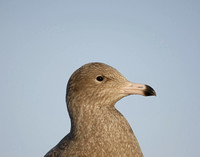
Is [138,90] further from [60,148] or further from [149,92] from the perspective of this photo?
[60,148]

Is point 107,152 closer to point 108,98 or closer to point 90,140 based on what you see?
point 90,140

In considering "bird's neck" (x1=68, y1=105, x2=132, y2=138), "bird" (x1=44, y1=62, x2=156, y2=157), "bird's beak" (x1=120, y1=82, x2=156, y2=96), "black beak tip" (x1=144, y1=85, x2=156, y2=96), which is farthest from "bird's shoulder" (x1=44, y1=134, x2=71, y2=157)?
"black beak tip" (x1=144, y1=85, x2=156, y2=96)

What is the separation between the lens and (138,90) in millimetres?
6570

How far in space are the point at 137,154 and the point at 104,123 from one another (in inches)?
33.1

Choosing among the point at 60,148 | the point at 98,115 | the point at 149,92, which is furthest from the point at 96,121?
the point at 149,92

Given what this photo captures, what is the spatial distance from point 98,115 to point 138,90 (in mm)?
1019

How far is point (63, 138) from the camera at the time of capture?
6.69 meters

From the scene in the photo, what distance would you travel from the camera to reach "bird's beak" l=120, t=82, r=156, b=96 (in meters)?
6.50

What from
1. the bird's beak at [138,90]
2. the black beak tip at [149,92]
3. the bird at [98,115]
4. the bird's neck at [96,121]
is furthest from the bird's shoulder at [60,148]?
the black beak tip at [149,92]

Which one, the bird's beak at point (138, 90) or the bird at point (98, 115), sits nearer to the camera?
the bird at point (98, 115)

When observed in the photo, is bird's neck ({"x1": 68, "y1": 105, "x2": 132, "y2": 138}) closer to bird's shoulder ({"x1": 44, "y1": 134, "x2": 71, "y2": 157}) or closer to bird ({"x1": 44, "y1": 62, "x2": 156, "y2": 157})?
bird ({"x1": 44, "y1": 62, "x2": 156, "y2": 157})

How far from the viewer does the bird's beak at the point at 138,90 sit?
6.50 m

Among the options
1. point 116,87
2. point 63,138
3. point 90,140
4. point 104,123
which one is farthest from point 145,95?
point 63,138

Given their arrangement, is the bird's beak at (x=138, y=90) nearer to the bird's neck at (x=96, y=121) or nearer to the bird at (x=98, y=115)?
the bird at (x=98, y=115)
